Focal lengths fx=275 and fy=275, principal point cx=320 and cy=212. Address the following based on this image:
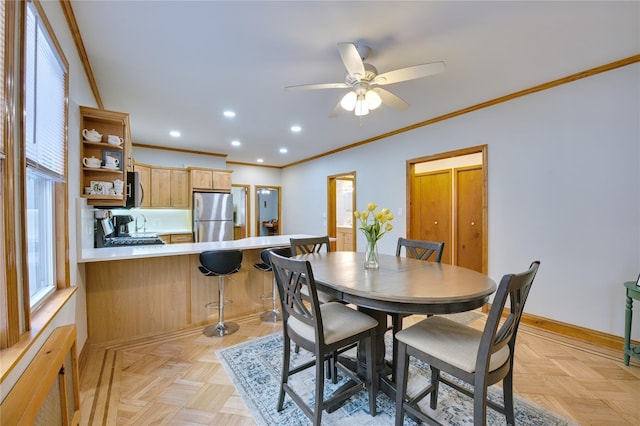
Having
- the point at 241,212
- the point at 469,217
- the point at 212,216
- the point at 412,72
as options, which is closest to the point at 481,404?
the point at 412,72

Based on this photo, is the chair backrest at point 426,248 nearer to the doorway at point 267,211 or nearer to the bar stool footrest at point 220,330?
the bar stool footrest at point 220,330

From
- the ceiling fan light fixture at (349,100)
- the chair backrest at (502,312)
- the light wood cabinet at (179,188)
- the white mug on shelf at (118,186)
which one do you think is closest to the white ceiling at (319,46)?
the ceiling fan light fixture at (349,100)

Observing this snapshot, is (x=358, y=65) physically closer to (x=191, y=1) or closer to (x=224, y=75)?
(x=191, y=1)

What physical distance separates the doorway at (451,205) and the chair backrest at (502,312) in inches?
111

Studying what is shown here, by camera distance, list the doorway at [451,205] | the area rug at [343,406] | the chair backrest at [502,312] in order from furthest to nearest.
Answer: the doorway at [451,205]
the area rug at [343,406]
the chair backrest at [502,312]

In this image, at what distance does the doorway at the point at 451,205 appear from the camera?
4.18 metres

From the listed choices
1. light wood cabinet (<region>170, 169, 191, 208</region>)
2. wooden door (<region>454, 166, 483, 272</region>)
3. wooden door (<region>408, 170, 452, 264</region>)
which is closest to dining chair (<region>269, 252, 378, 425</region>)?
wooden door (<region>408, 170, 452, 264</region>)

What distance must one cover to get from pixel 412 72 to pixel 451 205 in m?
3.17

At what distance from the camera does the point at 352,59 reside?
1806mm

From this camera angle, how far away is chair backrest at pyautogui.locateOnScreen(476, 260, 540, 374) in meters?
1.13

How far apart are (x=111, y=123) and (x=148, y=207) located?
3.05 m

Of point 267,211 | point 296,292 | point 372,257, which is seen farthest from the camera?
point 267,211

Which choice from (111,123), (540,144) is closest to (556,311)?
(540,144)

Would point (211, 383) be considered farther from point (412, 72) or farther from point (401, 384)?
point (412, 72)
